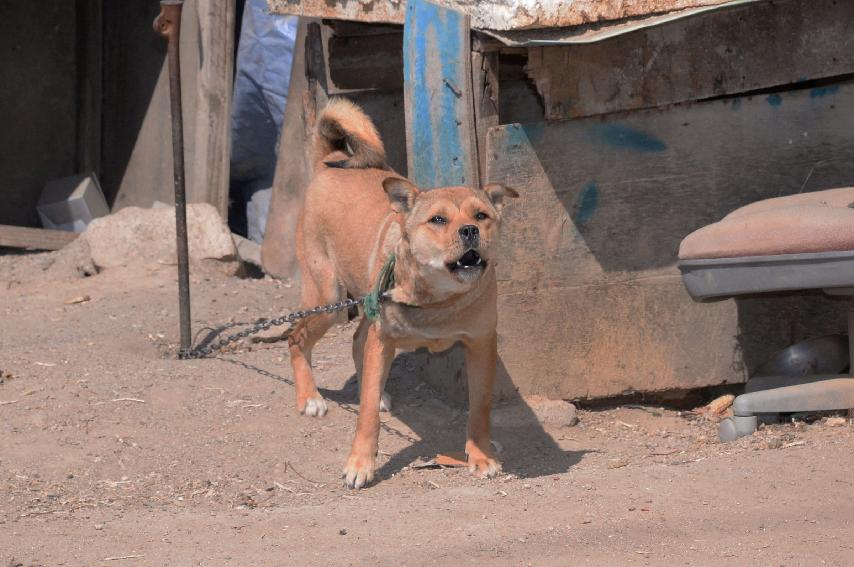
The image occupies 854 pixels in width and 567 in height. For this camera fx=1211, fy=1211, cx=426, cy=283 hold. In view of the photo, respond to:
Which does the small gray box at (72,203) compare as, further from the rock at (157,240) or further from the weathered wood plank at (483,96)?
the weathered wood plank at (483,96)

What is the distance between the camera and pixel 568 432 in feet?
19.1

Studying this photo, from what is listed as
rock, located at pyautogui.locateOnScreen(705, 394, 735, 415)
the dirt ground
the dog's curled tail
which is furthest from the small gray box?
rock, located at pyautogui.locateOnScreen(705, 394, 735, 415)

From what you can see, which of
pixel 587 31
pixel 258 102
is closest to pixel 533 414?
pixel 587 31

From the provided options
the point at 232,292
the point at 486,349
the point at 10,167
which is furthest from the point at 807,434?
the point at 10,167

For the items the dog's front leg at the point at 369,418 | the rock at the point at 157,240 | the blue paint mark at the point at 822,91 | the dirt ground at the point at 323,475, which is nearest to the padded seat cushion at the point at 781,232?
the blue paint mark at the point at 822,91

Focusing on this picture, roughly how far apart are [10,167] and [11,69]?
0.79m

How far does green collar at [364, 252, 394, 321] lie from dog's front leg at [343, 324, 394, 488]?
75 mm

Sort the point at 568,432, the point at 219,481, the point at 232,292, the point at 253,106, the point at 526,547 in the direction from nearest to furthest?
the point at 526,547, the point at 219,481, the point at 568,432, the point at 232,292, the point at 253,106

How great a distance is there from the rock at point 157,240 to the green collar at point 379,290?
3.32m

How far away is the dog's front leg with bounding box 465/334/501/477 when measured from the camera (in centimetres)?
512

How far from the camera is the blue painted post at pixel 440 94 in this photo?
5355mm

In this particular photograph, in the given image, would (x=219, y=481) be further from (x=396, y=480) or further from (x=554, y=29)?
(x=554, y=29)

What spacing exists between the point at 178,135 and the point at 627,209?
239cm

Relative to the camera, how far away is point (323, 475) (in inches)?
204
